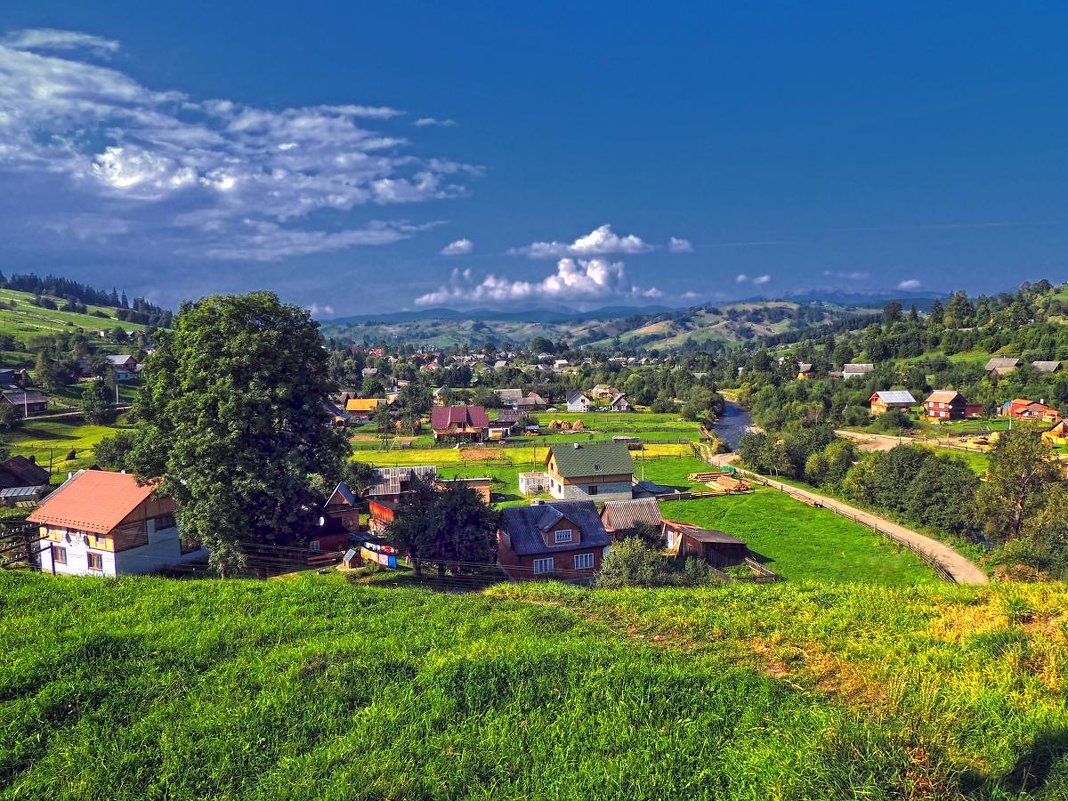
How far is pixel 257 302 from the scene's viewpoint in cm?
2173

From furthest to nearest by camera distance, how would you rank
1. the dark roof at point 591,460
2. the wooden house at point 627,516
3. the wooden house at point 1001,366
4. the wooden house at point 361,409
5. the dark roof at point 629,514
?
the wooden house at point 361,409 → the wooden house at point 1001,366 → the dark roof at point 591,460 → the dark roof at point 629,514 → the wooden house at point 627,516

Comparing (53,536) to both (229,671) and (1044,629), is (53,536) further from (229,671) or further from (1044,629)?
(1044,629)

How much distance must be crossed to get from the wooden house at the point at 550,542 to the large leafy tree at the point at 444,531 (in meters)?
5.17

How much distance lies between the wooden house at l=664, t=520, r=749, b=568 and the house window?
6.89 metres

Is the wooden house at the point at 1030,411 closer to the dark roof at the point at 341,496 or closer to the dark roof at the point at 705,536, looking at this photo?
the dark roof at the point at 705,536

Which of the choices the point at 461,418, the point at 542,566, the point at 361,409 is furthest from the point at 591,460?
the point at 361,409

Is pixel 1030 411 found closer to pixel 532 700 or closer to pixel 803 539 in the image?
pixel 803 539

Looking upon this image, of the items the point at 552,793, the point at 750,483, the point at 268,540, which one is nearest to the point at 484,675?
the point at 552,793

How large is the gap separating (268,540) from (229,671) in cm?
1392

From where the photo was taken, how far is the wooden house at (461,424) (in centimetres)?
8519

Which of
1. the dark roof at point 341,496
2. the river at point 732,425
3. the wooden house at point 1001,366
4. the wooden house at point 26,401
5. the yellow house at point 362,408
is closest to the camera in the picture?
the dark roof at point 341,496

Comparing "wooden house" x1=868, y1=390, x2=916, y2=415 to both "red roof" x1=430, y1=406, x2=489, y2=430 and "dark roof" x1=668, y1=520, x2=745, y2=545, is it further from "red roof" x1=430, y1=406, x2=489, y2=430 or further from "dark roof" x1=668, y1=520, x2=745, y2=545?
"dark roof" x1=668, y1=520, x2=745, y2=545

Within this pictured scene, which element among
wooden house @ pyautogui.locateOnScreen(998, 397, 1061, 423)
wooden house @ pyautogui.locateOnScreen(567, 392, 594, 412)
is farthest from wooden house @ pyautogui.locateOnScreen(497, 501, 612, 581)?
wooden house @ pyautogui.locateOnScreen(567, 392, 594, 412)

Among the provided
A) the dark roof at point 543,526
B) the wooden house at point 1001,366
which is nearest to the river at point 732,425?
the wooden house at point 1001,366
